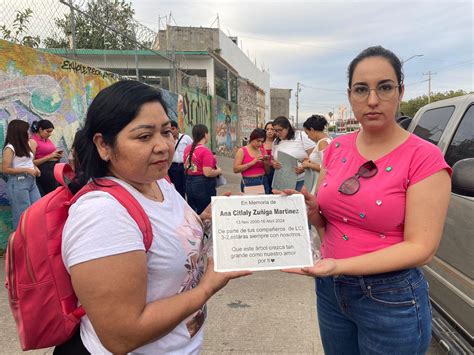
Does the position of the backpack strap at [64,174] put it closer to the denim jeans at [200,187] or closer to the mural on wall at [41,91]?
the mural on wall at [41,91]

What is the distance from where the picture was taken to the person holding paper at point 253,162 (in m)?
6.10

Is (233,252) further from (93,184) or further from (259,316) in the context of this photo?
(259,316)

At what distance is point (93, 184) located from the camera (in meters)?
1.24

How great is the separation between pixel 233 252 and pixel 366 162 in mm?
716

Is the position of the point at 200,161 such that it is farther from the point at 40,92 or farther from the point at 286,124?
the point at 40,92

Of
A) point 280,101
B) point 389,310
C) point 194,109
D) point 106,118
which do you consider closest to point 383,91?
point 389,310

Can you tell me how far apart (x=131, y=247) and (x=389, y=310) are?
1098 millimetres

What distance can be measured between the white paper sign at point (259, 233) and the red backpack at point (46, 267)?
0.32 meters

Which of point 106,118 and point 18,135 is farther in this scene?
point 18,135

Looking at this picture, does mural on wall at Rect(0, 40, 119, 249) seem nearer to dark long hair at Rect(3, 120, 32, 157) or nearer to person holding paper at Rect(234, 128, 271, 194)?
dark long hair at Rect(3, 120, 32, 157)

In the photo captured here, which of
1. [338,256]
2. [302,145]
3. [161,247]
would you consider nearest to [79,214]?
[161,247]

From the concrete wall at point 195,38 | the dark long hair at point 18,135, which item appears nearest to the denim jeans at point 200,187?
the dark long hair at point 18,135

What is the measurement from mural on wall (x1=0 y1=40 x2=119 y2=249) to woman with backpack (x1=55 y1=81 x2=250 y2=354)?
4.50 m

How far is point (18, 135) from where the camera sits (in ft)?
15.9
